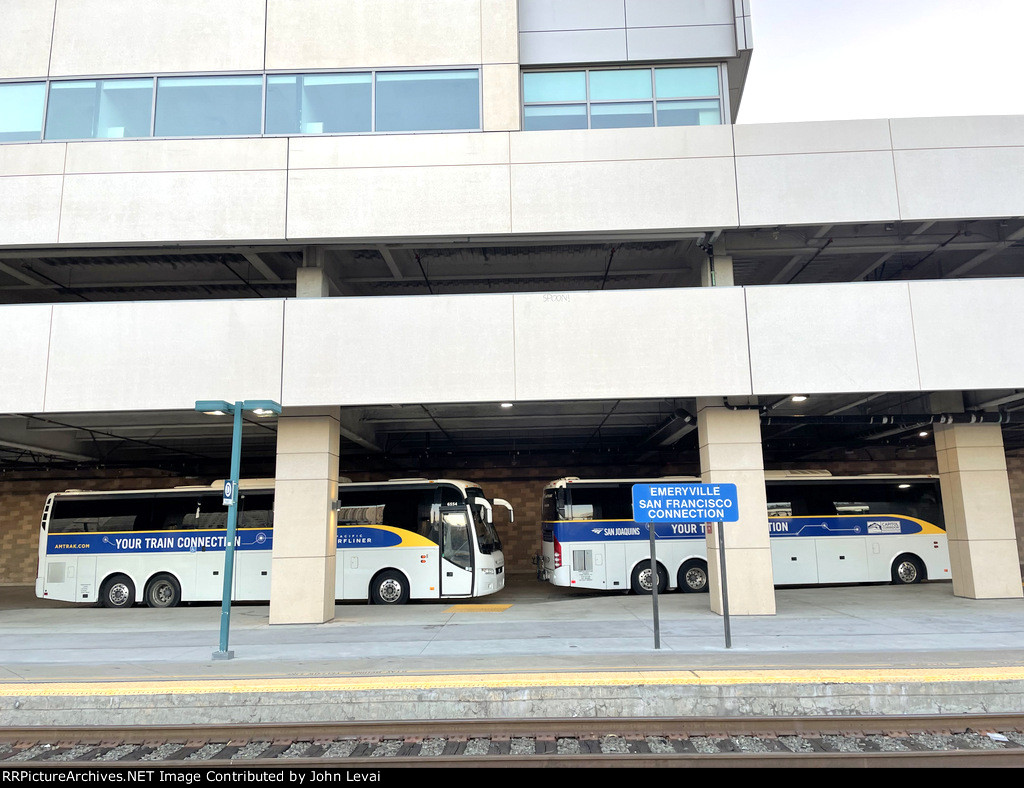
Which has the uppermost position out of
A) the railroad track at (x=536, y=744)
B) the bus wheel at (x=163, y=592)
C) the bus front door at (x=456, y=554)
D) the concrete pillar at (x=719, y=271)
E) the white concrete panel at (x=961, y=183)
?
the white concrete panel at (x=961, y=183)

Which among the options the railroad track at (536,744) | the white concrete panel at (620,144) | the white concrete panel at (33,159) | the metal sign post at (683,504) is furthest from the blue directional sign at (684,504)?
the white concrete panel at (33,159)

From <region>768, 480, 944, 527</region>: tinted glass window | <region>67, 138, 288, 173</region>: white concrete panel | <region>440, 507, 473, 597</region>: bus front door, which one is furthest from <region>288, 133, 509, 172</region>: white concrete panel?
<region>768, 480, 944, 527</region>: tinted glass window

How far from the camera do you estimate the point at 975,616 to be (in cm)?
1213

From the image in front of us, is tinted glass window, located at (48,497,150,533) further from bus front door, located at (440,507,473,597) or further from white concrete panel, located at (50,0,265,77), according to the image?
white concrete panel, located at (50,0,265,77)

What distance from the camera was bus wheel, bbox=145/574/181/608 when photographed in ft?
58.1

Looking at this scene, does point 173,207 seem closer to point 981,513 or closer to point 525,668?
point 525,668

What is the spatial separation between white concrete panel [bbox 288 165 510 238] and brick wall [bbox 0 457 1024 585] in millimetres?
13912

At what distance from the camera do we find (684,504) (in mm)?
9844

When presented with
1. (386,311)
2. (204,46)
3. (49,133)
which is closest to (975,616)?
(386,311)

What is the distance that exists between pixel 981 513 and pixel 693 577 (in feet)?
22.3

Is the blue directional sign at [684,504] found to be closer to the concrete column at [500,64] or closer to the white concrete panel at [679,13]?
the concrete column at [500,64]

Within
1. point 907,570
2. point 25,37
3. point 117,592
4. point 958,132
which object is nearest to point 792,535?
point 907,570

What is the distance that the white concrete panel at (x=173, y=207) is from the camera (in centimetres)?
1309

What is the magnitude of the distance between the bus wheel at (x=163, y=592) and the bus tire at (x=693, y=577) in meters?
13.4
